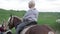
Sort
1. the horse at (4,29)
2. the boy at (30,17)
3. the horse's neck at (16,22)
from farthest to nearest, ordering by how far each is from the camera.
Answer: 1. the horse at (4,29)
2. the horse's neck at (16,22)
3. the boy at (30,17)

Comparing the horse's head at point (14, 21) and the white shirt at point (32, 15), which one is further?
the horse's head at point (14, 21)

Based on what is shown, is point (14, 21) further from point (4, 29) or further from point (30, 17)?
point (30, 17)

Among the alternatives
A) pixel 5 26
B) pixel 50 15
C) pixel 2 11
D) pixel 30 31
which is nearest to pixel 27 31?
pixel 30 31

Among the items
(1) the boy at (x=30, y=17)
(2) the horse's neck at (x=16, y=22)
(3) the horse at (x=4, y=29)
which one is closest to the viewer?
(1) the boy at (x=30, y=17)

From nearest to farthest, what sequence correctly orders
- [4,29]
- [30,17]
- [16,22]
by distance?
[30,17] → [16,22] → [4,29]

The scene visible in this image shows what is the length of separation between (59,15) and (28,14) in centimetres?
1278

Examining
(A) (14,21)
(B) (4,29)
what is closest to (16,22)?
(A) (14,21)

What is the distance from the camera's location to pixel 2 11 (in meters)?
17.7

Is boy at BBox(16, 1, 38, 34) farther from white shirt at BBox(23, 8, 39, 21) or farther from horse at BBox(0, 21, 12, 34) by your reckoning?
horse at BBox(0, 21, 12, 34)

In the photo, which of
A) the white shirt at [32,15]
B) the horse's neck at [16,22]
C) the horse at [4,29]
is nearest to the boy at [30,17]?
the white shirt at [32,15]

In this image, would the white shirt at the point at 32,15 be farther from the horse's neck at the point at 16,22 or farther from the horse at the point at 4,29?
the horse at the point at 4,29

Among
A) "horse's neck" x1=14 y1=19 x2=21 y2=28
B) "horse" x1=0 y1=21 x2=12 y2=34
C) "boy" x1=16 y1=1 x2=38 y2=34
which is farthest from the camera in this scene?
"horse" x1=0 y1=21 x2=12 y2=34

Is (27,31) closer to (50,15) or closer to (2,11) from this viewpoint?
(2,11)

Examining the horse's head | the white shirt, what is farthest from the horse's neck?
the white shirt
